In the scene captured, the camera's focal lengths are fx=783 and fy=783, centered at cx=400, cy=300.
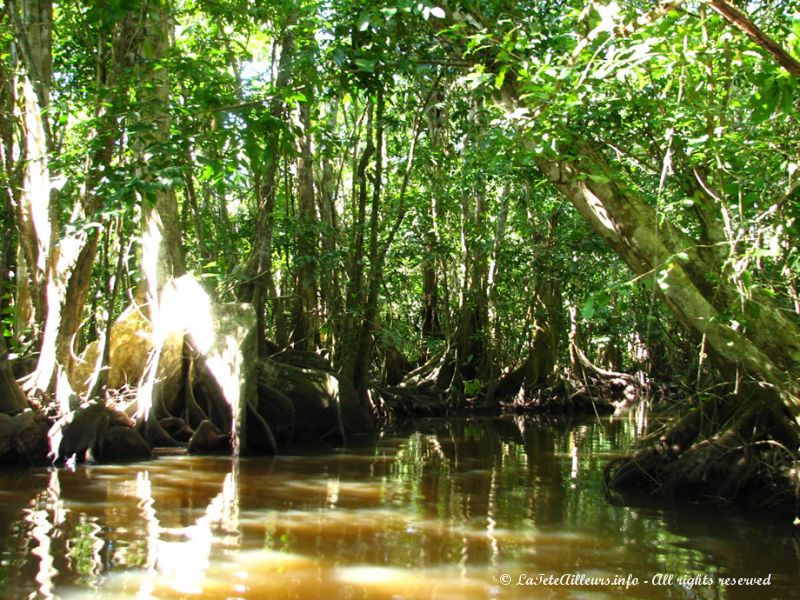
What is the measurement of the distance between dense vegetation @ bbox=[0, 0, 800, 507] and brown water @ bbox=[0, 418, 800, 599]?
1157 mm

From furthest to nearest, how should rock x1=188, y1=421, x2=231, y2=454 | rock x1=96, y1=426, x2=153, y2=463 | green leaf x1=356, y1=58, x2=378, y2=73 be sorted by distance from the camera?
rock x1=188, y1=421, x2=231, y2=454 → rock x1=96, y1=426, x2=153, y2=463 → green leaf x1=356, y1=58, x2=378, y2=73

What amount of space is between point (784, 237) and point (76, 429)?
6.84 m

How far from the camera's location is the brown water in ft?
14.0

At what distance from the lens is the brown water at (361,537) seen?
4.25m

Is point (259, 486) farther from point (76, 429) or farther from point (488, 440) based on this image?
point (488, 440)

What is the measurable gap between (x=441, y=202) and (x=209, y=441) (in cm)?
707

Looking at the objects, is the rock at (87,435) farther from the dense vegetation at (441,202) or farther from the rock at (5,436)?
the dense vegetation at (441,202)

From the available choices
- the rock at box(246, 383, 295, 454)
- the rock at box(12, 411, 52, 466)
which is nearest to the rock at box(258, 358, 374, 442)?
the rock at box(246, 383, 295, 454)

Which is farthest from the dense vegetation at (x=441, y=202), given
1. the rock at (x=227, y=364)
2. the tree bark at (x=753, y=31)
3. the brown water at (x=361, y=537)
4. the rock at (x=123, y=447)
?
the brown water at (x=361, y=537)

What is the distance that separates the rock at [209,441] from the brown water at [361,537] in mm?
851

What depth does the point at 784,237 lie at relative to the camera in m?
5.74

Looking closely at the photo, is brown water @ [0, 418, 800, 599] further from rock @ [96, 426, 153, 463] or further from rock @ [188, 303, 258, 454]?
rock @ [188, 303, 258, 454]

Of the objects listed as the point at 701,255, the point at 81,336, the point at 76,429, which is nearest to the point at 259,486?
the point at 76,429

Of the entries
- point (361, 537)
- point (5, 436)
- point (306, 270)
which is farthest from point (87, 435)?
point (306, 270)
